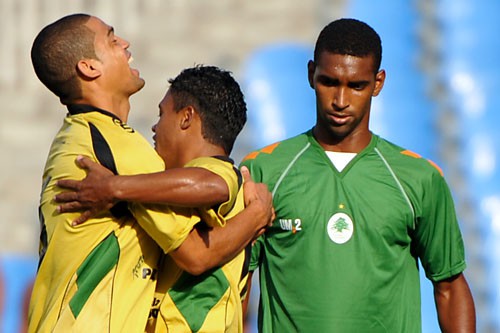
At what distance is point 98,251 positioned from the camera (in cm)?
412

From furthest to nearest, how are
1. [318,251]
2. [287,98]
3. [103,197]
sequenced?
[287,98]
[318,251]
[103,197]

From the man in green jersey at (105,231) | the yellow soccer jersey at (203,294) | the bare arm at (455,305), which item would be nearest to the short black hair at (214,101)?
the yellow soccer jersey at (203,294)

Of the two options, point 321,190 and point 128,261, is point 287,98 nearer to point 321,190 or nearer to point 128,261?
point 321,190

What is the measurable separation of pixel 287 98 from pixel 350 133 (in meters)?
6.38

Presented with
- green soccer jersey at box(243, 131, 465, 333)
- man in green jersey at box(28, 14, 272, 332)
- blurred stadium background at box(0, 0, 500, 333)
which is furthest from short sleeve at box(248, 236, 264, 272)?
blurred stadium background at box(0, 0, 500, 333)

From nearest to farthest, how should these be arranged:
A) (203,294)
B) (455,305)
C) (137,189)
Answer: (137,189)
(203,294)
(455,305)

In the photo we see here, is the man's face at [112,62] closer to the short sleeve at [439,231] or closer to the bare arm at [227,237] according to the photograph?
the bare arm at [227,237]

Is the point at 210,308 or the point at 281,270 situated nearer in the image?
the point at 210,308

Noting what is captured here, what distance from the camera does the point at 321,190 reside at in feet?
15.9

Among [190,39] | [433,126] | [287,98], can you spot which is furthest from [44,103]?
[433,126]

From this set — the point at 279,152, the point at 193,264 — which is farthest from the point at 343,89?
the point at 193,264

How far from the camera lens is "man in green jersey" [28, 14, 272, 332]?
409 cm

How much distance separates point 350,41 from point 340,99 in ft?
0.88

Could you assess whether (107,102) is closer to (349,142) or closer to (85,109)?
(85,109)
